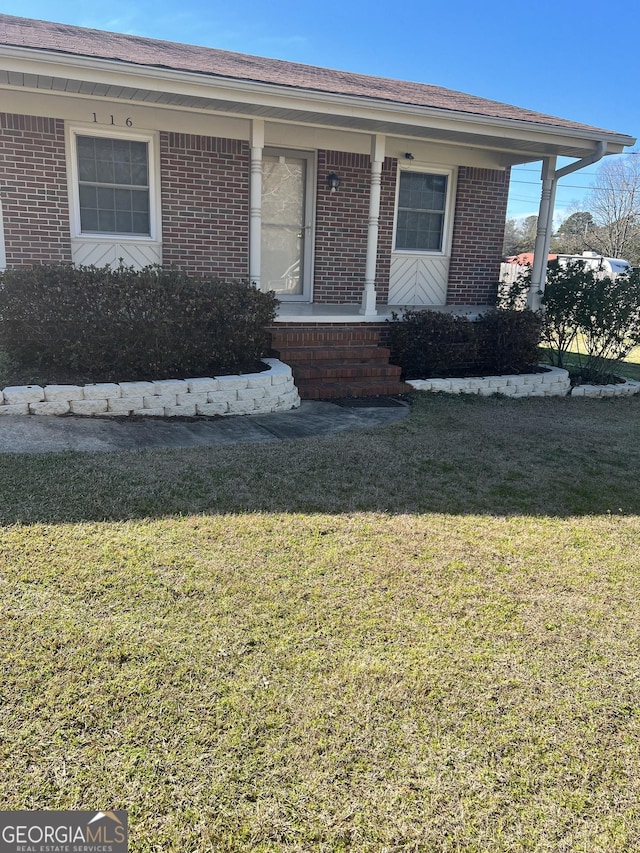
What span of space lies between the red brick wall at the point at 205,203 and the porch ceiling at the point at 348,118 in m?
0.71

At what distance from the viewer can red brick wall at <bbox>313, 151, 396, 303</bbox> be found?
928 cm

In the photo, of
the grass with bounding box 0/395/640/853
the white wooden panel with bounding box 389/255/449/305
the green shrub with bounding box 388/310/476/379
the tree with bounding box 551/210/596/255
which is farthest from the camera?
the tree with bounding box 551/210/596/255

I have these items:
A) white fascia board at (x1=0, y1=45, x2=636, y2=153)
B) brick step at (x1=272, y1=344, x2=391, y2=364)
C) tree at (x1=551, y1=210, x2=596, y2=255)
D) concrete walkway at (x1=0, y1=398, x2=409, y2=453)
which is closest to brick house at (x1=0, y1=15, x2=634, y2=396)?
white fascia board at (x1=0, y1=45, x2=636, y2=153)

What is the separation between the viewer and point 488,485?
4.88 metres

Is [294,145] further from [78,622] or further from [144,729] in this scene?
[144,729]

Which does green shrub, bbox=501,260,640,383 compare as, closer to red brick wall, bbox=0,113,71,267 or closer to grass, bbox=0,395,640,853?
grass, bbox=0,395,640,853

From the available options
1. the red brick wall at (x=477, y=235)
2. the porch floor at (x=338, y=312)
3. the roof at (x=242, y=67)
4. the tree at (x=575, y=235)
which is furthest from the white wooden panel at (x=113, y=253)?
the tree at (x=575, y=235)

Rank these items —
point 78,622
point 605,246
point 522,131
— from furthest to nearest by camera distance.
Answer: point 605,246
point 522,131
point 78,622

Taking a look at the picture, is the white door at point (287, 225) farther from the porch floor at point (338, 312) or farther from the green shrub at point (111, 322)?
the green shrub at point (111, 322)

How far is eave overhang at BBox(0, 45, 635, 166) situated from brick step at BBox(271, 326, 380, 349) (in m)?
2.51

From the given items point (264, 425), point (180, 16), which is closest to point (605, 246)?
point (180, 16)

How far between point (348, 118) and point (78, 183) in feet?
11.1

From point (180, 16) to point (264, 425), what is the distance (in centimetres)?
1874

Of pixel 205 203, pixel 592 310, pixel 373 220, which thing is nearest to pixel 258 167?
pixel 205 203
